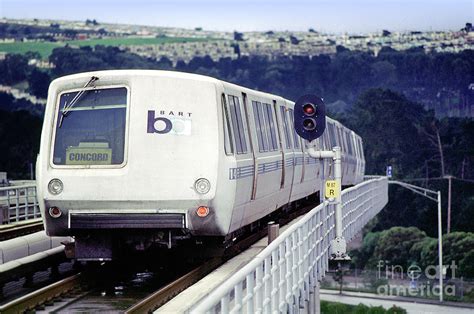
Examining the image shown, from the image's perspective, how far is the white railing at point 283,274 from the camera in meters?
11.2

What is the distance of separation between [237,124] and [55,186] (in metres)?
3.07

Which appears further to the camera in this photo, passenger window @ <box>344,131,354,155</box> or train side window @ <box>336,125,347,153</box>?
passenger window @ <box>344,131,354,155</box>

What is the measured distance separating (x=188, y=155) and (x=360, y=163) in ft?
128

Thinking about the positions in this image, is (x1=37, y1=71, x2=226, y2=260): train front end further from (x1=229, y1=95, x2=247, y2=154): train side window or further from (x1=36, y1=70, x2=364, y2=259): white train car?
(x1=229, y1=95, x2=247, y2=154): train side window

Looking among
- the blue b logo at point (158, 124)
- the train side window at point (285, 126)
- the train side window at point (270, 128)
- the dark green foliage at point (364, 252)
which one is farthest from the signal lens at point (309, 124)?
the dark green foliage at point (364, 252)

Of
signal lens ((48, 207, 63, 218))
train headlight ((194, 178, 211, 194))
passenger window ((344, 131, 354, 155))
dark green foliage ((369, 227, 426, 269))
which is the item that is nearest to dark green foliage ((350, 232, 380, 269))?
dark green foliage ((369, 227, 426, 269))

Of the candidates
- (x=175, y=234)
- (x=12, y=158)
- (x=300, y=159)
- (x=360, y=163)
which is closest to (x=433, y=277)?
(x=12, y=158)

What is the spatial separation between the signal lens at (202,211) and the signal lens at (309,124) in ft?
12.5

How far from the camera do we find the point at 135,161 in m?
17.2

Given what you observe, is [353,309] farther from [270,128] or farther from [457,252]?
[270,128]

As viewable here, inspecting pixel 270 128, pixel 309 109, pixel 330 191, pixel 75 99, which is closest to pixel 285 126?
pixel 270 128

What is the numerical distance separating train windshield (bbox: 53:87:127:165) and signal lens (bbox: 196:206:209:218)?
126cm

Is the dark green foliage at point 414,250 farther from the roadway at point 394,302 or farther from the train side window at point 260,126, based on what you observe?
the train side window at point 260,126

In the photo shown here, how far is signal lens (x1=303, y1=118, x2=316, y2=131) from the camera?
2036 centimetres
